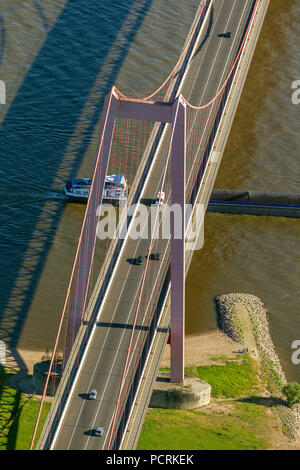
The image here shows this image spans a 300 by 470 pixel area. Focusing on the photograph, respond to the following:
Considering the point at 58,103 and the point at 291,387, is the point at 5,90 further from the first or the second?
the point at 291,387

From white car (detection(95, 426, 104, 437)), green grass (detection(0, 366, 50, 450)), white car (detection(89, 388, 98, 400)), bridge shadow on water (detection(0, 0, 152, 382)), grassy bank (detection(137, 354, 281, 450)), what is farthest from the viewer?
bridge shadow on water (detection(0, 0, 152, 382))

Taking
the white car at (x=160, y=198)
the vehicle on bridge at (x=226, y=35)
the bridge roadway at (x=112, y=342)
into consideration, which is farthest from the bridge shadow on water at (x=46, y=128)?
the vehicle on bridge at (x=226, y=35)

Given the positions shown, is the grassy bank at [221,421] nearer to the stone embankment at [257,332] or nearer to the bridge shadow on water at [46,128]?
the stone embankment at [257,332]

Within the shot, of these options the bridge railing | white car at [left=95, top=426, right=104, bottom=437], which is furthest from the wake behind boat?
white car at [left=95, top=426, right=104, bottom=437]

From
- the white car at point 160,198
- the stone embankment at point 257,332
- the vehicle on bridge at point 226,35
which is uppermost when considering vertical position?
the vehicle on bridge at point 226,35

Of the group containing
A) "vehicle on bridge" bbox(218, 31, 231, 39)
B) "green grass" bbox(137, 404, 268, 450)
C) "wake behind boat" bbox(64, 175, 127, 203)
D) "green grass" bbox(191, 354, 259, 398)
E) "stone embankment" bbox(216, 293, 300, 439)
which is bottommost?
"green grass" bbox(137, 404, 268, 450)

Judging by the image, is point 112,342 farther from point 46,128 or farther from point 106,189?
point 46,128

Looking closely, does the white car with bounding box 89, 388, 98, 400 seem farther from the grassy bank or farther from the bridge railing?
the grassy bank

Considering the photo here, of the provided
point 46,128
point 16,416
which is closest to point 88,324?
point 16,416
